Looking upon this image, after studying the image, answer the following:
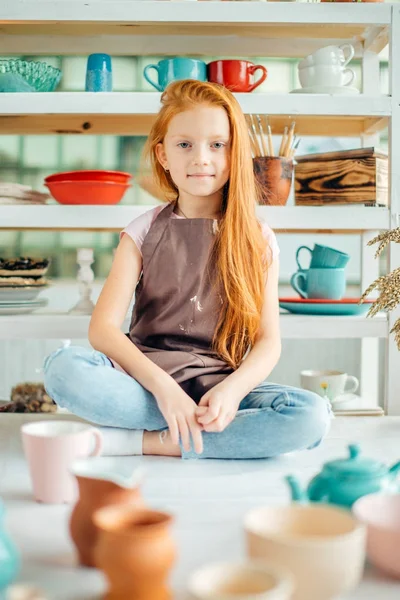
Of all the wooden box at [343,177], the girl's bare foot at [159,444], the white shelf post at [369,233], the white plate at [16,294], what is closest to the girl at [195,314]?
the girl's bare foot at [159,444]

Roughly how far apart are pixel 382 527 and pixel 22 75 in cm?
167

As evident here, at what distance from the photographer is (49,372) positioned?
154 cm

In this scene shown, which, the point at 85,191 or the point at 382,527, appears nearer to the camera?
the point at 382,527

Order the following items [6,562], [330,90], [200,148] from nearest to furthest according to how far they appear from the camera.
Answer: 1. [6,562]
2. [200,148]
3. [330,90]

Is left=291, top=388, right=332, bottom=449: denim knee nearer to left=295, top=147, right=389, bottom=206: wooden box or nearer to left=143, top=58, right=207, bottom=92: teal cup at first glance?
left=295, top=147, right=389, bottom=206: wooden box

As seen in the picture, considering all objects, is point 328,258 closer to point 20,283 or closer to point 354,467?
point 20,283

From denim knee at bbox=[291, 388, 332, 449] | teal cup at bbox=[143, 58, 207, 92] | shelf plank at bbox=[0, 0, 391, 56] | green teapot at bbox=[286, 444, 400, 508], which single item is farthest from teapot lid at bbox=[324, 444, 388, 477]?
shelf plank at bbox=[0, 0, 391, 56]

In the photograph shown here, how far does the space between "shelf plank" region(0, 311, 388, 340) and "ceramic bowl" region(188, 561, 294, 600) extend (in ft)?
4.39

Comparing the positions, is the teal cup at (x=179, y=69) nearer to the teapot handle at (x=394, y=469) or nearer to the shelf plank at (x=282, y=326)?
the shelf plank at (x=282, y=326)

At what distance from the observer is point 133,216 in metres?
2.09


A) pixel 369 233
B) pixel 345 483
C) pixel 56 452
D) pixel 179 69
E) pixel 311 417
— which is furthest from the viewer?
pixel 369 233

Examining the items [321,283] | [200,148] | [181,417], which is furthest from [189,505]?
[321,283]

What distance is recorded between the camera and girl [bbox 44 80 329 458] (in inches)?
60.1

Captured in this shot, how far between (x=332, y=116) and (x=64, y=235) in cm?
114
